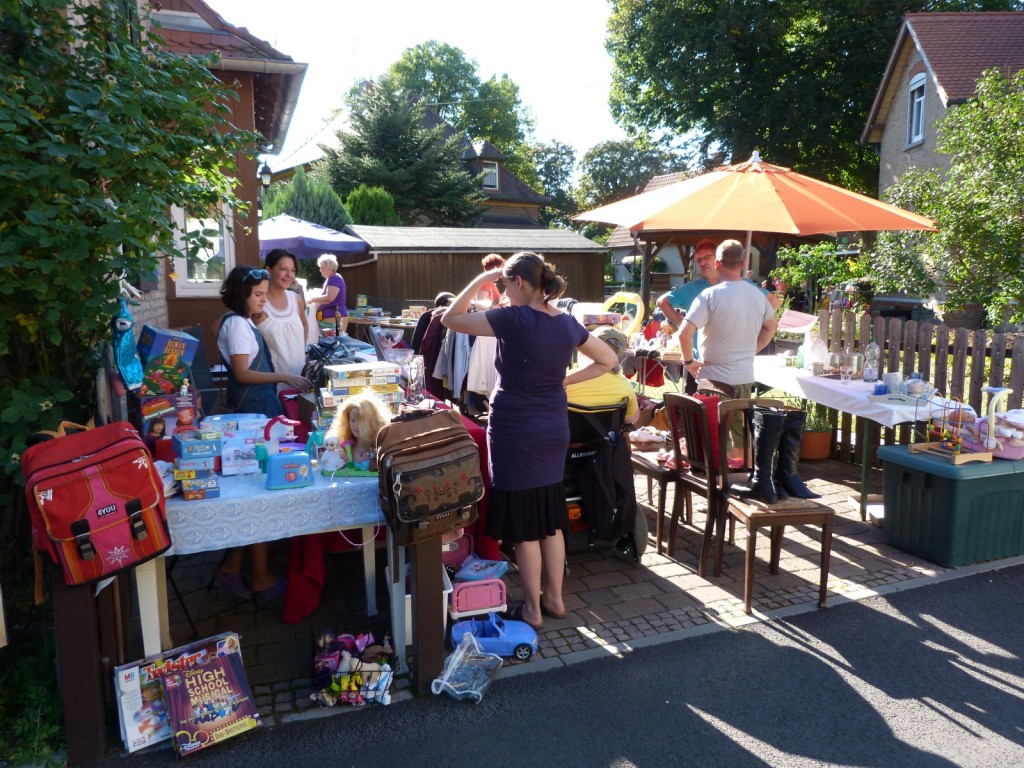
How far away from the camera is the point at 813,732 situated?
3.05 m

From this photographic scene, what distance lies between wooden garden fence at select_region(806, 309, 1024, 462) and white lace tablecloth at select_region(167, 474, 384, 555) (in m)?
4.60

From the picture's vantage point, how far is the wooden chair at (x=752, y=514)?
4012 millimetres

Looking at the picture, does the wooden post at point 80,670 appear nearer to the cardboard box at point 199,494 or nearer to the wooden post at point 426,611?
the cardboard box at point 199,494

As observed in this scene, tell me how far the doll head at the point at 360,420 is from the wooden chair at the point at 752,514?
1.96 meters

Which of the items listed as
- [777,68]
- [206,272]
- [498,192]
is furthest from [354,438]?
[498,192]

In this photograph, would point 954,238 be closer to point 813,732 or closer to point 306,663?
point 813,732

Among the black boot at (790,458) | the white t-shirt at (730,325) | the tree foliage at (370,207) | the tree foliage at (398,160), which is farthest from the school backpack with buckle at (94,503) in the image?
the tree foliage at (398,160)

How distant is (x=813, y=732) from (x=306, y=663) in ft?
7.30

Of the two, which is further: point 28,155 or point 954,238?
point 954,238

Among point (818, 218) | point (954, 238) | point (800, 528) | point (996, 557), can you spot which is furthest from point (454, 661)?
point (954, 238)

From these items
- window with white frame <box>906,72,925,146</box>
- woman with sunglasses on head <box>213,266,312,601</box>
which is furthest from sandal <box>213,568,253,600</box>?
window with white frame <box>906,72,925,146</box>

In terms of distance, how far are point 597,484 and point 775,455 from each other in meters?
1.02

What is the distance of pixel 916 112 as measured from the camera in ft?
71.4

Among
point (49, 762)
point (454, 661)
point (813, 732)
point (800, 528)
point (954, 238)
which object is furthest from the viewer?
point (954, 238)
